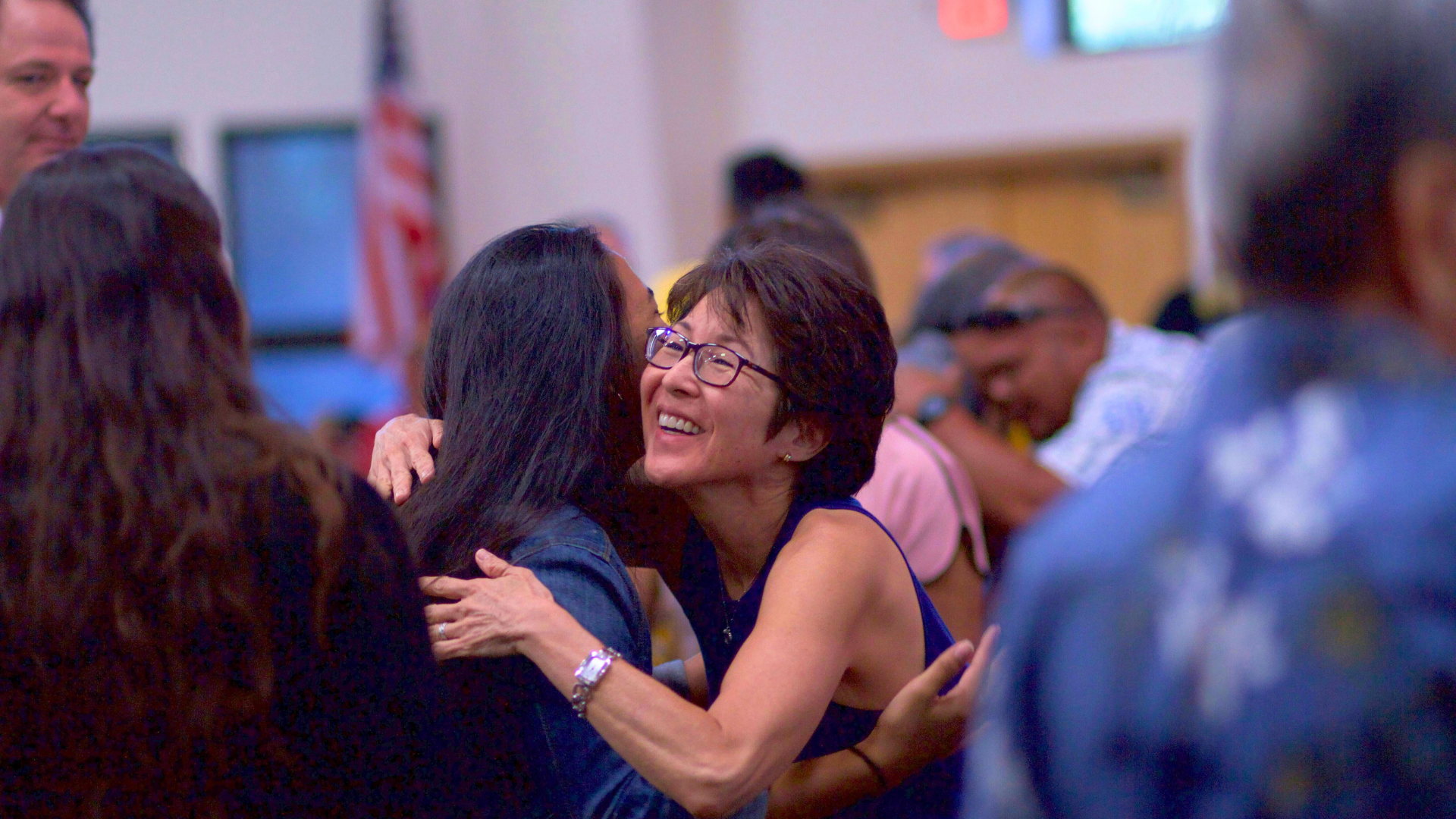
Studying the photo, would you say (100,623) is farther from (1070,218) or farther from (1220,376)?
(1070,218)

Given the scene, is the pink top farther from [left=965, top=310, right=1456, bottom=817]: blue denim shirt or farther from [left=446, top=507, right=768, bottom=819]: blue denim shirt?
[left=965, top=310, right=1456, bottom=817]: blue denim shirt

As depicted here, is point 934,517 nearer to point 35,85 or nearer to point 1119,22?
point 35,85

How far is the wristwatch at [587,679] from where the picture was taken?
128 cm

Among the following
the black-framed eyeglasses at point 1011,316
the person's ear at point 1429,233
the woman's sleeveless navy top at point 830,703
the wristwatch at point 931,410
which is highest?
the person's ear at point 1429,233

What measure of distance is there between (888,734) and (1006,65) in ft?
16.9

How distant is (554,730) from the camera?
1.37m

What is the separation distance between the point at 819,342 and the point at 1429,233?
35.3 inches

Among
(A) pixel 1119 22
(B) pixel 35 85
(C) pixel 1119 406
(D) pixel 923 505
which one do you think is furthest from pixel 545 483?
(A) pixel 1119 22

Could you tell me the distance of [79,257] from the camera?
1.10 meters

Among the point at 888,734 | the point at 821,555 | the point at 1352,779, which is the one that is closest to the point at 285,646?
the point at 821,555

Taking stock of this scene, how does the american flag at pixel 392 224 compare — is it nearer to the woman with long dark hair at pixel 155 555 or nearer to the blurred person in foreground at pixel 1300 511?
the woman with long dark hair at pixel 155 555

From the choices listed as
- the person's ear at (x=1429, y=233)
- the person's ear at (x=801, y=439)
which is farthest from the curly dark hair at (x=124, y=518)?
the person's ear at (x=1429, y=233)

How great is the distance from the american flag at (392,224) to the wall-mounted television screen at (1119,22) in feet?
9.82

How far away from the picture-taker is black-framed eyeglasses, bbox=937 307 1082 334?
2818mm
